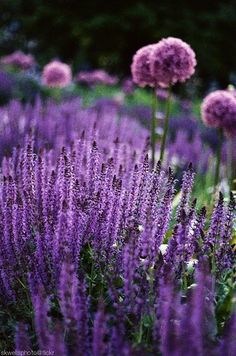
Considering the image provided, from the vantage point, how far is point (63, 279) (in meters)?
1.70

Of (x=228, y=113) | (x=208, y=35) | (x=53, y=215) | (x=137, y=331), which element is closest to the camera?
(x=137, y=331)

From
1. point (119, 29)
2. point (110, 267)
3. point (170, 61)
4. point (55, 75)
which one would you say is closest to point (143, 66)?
point (170, 61)

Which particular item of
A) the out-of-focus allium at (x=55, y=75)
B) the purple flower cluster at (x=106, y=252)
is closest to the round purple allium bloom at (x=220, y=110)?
the purple flower cluster at (x=106, y=252)

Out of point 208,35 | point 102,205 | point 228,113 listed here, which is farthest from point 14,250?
point 208,35

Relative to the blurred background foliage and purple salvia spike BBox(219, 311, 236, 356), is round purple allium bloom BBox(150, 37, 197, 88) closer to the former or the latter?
purple salvia spike BBox(219, 311, 236, 356)

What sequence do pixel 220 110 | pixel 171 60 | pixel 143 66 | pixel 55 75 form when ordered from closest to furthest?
pixel 171 60 < pixel 220 110 < pixel 143 66 < pixel 55 75

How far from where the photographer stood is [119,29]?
18.4m

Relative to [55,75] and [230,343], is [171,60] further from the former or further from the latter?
[55,75]

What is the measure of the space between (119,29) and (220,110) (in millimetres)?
15293

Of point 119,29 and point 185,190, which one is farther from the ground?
point 119,29

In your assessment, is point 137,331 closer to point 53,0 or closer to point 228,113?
point 228,113

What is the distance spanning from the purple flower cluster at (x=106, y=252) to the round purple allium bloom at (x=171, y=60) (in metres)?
1.08

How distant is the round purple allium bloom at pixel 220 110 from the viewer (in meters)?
3.66

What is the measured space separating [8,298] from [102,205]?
1.65 ft
